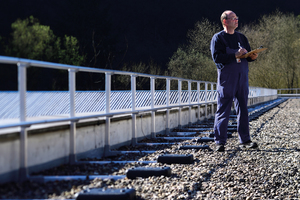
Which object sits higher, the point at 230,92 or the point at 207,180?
the point at 230,92

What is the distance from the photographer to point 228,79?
5.95m

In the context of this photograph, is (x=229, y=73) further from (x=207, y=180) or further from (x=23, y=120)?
(x=23, y=120)

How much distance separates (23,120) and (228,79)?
10.1 ft

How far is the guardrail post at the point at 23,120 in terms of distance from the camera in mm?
4055

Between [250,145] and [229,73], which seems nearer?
[229,73]

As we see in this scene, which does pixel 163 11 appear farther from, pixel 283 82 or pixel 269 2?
pixel 283 82

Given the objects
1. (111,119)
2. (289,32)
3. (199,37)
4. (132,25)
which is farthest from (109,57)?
(132,25)

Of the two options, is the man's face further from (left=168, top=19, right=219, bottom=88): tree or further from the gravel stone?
(left=168, top=19, right=219, bottom=88): tree

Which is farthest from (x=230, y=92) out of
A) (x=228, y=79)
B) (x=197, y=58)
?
(x=197, y=58)

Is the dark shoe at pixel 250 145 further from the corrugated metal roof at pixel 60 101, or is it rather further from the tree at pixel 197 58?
the tree at pixel 197 58

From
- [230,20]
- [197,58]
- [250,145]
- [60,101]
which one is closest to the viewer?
[230,20]

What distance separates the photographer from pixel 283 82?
58.5 metres

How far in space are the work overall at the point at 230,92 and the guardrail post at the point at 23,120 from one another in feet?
9.74

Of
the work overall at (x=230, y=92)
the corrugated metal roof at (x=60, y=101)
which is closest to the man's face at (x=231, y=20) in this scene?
the work overall at (x=230, y=92)
